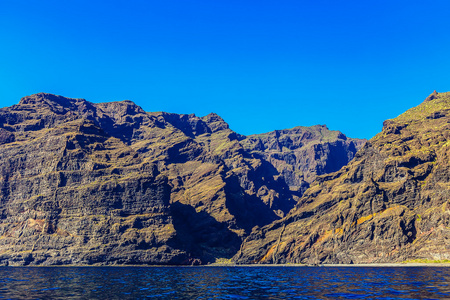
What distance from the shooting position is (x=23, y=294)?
7056 cm

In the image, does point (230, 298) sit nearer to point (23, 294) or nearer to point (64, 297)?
point (64, 297)

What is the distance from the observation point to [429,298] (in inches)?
2283

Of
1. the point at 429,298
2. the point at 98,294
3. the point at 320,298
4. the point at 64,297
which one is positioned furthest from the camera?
the point at 98,294

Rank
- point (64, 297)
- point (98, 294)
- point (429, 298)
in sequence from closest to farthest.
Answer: point (429, 298) → point (64, 297) → point (98, 294)

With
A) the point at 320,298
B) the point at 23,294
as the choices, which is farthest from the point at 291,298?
the point at 23,294

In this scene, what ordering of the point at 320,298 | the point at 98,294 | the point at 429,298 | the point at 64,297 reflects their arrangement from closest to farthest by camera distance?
the point at 429,298, the point at 320,298, the point at 64,297, the point at 98,294

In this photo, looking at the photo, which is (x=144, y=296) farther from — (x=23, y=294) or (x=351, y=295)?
(x=351, y=295)

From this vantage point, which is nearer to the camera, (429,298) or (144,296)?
(429,298)

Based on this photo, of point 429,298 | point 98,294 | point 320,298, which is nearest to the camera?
point 429,298

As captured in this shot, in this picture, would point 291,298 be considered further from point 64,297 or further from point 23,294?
point 23,294

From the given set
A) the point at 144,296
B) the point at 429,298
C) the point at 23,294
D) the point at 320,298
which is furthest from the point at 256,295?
the point at 23,294

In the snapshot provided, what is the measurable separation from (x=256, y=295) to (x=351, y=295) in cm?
1518

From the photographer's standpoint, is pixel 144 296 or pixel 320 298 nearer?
pixel 320 298

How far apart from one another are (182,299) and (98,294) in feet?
56.8
